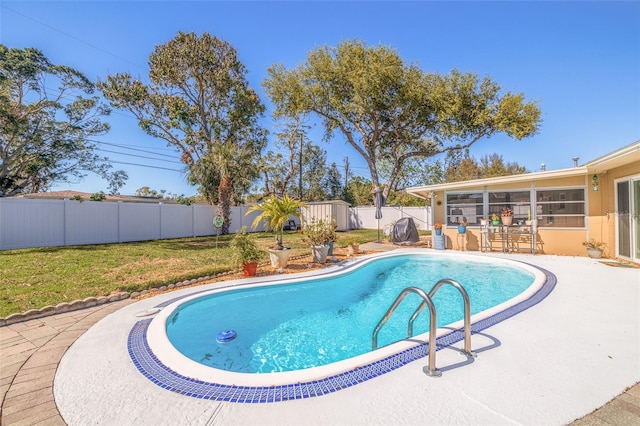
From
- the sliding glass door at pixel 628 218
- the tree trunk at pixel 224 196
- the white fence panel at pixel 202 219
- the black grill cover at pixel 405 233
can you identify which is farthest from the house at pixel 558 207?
the white fence panel at pixel 202 219

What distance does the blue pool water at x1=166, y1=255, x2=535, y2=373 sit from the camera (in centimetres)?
393

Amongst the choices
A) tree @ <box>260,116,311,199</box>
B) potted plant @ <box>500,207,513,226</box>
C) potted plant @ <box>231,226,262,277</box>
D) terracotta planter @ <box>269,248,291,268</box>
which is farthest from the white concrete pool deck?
tree @ <box>260,116,311,199</box>

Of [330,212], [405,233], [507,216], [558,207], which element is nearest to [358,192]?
[330,212]

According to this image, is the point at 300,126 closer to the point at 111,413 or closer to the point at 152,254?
→ the point at 152,254

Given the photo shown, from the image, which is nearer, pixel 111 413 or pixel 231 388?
pixel 111 413

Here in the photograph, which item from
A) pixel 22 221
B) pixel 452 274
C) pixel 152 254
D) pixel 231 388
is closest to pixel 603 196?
pixel 452 274

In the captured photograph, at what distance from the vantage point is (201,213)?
697 inches

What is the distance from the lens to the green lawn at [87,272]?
208 inches

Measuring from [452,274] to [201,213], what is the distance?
14.8m

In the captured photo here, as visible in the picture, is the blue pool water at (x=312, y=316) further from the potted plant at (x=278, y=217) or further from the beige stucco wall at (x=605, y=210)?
the beige stucco wall at (x=605, y=210)

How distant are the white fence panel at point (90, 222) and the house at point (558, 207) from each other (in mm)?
14394

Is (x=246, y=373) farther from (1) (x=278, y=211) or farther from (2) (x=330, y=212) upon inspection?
(2) (x=330, y=212)

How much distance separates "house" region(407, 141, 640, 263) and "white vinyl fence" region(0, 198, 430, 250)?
1327 centimetres

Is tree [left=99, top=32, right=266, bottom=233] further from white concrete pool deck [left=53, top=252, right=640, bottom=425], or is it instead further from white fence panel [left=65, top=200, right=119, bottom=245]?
white concrete pool deck [left=53, top=252, right=640, bottom=425]
